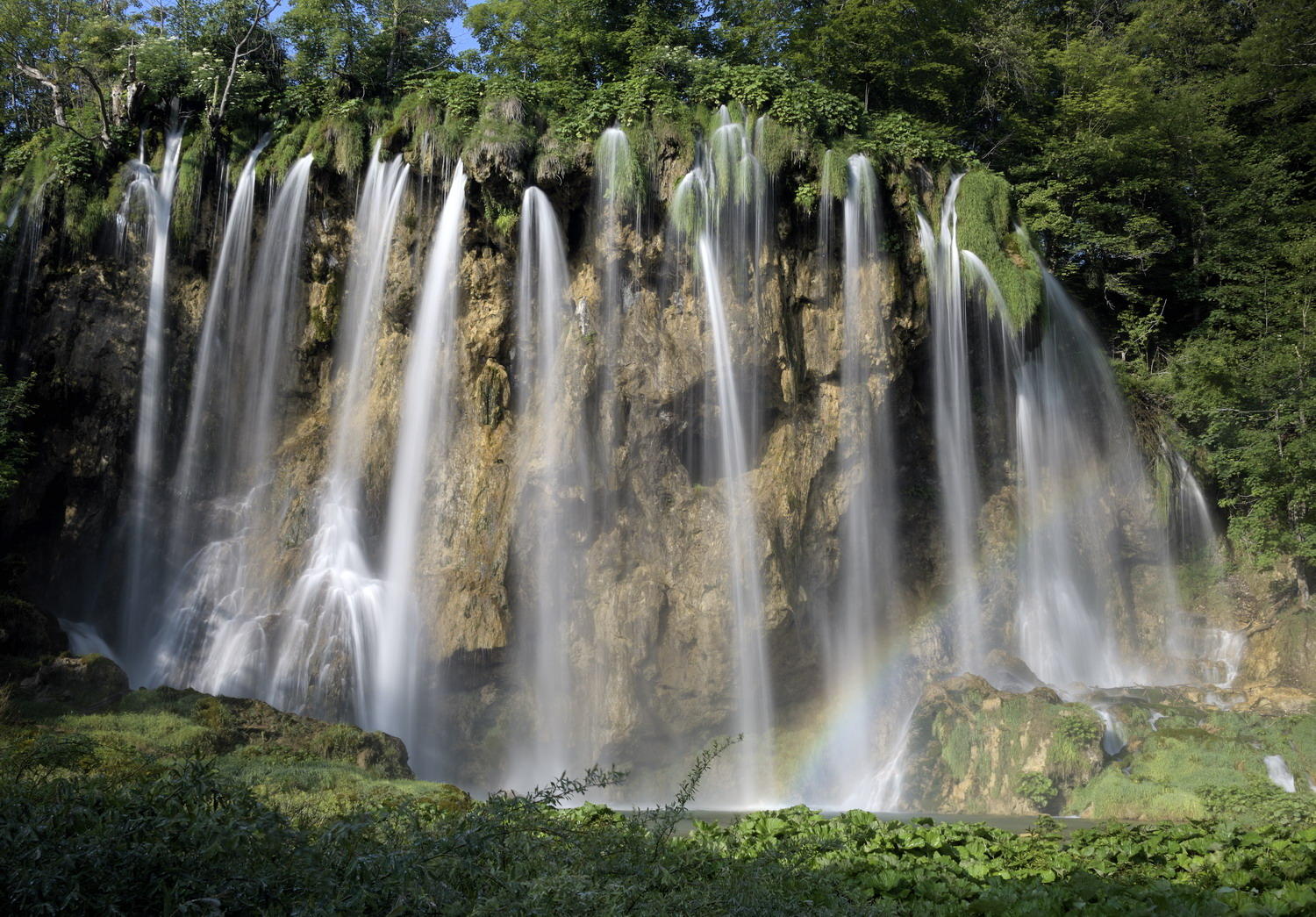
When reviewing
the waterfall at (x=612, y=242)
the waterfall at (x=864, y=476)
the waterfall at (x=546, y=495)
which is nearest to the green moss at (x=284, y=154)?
the waterfall at (x=546, y=495)

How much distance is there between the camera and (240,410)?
24.1 m

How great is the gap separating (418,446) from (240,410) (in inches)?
221

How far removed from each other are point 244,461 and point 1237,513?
26.3 m

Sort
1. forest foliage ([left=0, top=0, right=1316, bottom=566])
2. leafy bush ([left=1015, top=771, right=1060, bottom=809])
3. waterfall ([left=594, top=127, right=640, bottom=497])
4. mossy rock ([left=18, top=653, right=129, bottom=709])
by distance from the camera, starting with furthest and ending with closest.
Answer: forest foliage ([left=0, top=0, right=1316, bottom=566])
waterfall ([left=594, top=127, right=640, bottom=497])
leafy bush ([left=1015, top=771, right=1060, bottom=809])
mossy rock ([left=18, top=653, right=129, bottom=709])

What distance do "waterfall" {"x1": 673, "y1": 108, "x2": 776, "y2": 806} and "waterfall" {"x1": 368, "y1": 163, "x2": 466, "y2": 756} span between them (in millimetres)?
5774

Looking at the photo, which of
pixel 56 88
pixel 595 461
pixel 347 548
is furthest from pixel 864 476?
pixel 56 88

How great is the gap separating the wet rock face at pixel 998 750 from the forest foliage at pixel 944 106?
9.51m

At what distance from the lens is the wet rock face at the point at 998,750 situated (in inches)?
671

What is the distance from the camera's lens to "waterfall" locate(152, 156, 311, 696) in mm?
22547

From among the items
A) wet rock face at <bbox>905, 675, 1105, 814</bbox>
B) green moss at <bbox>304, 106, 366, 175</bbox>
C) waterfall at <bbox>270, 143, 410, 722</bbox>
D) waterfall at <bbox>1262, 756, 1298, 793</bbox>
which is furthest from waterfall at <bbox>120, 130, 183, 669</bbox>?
waterfall at <bbox>1262, 756, 1298, 793</bbox>

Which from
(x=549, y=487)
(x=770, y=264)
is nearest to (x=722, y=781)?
(x=549, y=487)

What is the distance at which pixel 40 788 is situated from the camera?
5090 millimetres

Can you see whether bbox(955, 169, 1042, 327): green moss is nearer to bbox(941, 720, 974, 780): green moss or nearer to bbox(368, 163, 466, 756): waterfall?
bbox(941, 720, 974, 780): green moss

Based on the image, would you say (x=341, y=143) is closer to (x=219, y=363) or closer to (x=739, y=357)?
(x=219, y=363)
